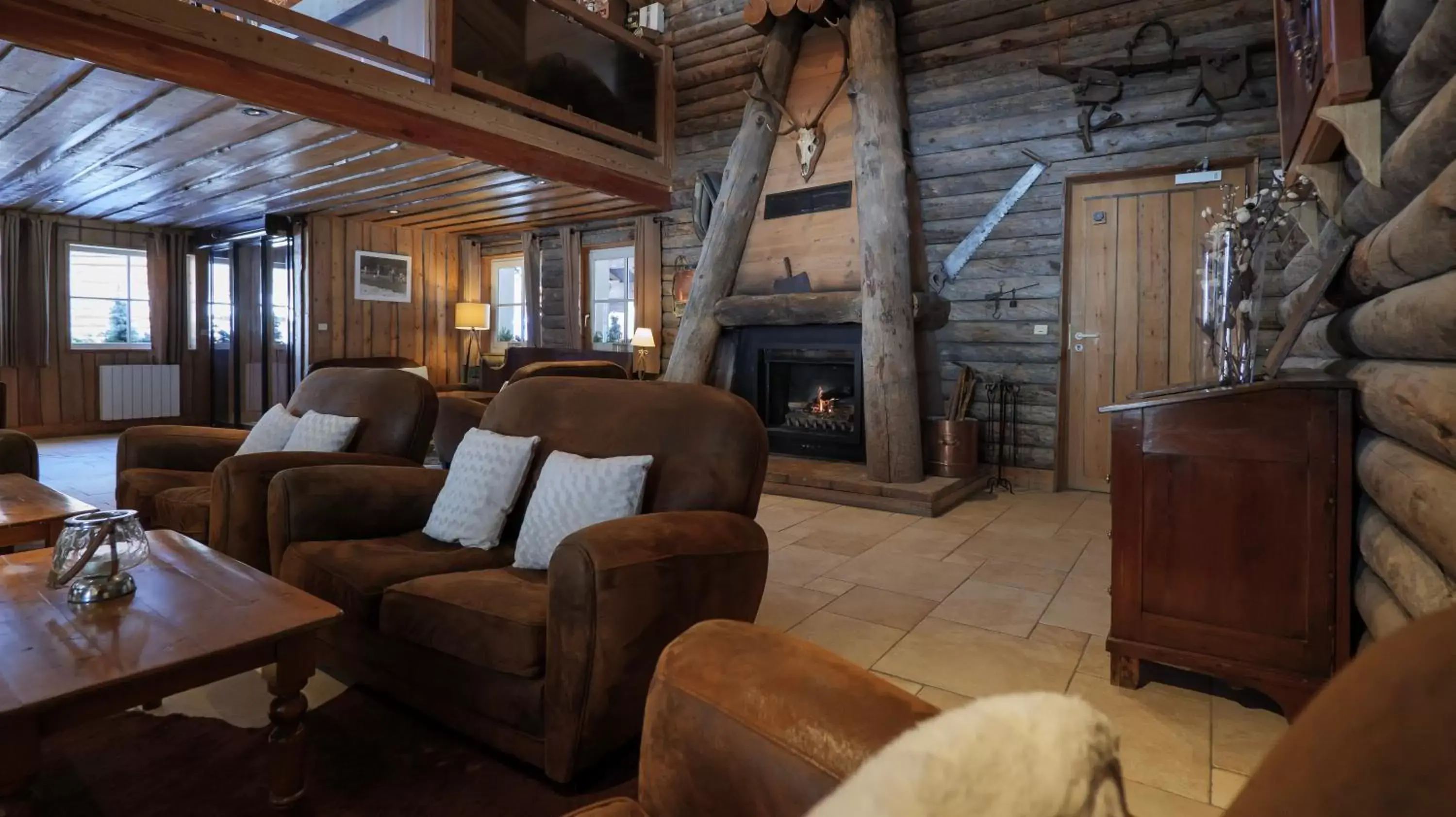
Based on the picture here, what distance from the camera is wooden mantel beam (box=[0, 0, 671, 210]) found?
3535 millimetres

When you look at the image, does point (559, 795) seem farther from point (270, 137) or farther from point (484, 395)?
point (270, 137)

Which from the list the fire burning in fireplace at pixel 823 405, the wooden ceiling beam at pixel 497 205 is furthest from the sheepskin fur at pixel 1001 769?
the wooden ceiling beam at pixel 497 205

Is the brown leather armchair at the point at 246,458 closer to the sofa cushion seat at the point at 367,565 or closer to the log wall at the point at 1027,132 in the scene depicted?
the sofa cushion seat at the point at 367,565

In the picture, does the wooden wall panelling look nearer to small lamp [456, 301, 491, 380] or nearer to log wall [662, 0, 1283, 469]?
small lamp [456, 301, 491, 380]

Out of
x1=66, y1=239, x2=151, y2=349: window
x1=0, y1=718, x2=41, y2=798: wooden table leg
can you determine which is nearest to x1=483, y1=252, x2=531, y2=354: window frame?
x1=66, y1=239, x2=151, y2=349: window

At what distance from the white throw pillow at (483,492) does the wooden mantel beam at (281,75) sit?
320 centimetres

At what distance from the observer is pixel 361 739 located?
182 centimetres

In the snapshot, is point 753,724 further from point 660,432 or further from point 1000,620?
point 1000,620

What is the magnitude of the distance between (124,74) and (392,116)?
1369mm

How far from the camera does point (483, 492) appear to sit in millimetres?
2225

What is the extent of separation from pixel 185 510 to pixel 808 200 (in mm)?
4115

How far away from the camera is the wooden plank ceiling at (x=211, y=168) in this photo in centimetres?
412

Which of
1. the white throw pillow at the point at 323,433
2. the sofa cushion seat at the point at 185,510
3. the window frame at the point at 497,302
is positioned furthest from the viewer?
the window frame at the point at 497,302

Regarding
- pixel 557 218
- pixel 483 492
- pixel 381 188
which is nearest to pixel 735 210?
pixel 557 218
